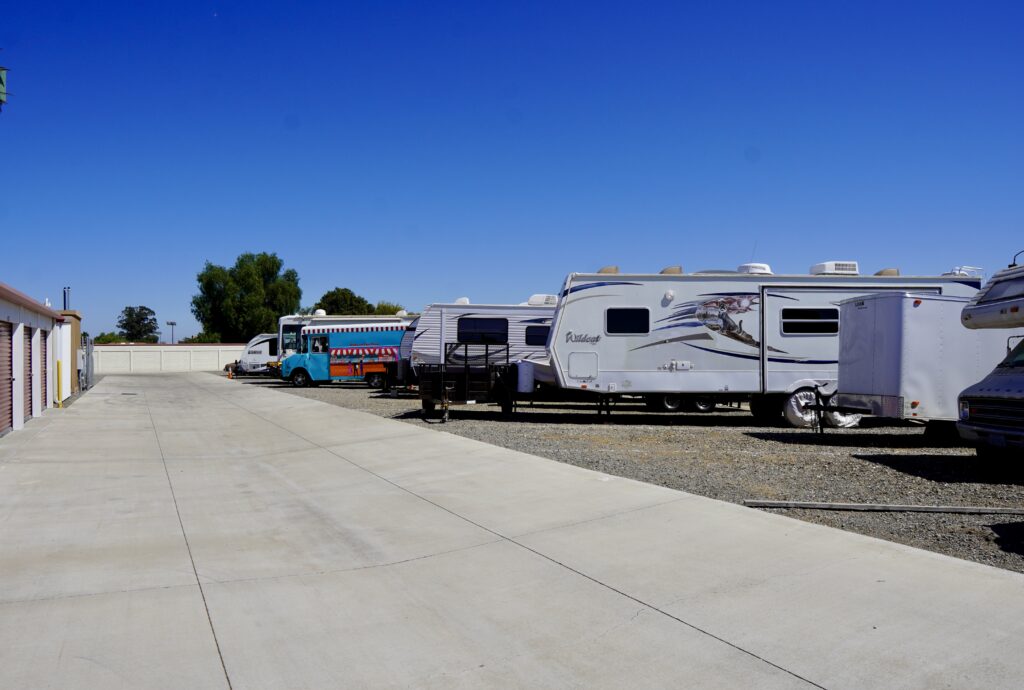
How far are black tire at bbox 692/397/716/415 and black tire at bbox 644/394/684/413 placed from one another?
40 cm

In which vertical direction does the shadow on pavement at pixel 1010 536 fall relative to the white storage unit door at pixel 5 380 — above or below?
below

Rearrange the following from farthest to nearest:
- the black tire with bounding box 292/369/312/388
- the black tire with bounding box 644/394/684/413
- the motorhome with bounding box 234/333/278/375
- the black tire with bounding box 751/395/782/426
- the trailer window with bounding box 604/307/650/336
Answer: the motorhome with bounding box 234/333/278/375
the black tire with bounding box 292/369/312/388
the black tire with bounding box 644/394/684/413
the black tire with bounding box 751/395/782/426
the trailer window with bounding box 604/307/650/336

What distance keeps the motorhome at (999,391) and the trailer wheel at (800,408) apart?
5505mm

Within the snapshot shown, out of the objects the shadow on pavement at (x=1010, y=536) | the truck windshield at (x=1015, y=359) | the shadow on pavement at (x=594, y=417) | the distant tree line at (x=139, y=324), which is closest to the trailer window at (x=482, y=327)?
the shadow on pavement at (x=594, y=417)

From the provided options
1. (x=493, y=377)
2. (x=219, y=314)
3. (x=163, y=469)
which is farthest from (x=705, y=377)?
(x=219, y=314)

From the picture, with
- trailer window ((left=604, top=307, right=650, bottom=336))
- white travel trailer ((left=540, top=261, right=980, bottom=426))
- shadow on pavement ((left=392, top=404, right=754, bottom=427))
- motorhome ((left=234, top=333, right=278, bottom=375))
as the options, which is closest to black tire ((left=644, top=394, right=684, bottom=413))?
shadow on pavement ((left=392, top=404, right=754, bottom=427))

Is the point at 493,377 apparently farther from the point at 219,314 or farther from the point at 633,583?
the point at 219,314

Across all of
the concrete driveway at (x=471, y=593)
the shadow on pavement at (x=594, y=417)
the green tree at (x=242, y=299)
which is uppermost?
the green tree at (x=242, y=299)

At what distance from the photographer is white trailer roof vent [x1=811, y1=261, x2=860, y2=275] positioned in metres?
16.3

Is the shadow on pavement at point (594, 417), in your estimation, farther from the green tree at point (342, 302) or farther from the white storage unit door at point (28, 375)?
the green tree at point (342, 302)

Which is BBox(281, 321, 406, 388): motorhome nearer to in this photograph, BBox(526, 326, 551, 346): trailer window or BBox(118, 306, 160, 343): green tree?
BBox(526, 326, 551, 346): trailer window

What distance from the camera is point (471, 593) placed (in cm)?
530

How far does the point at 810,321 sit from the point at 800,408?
1.85 metres

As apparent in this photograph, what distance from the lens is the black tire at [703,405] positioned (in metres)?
17.4
